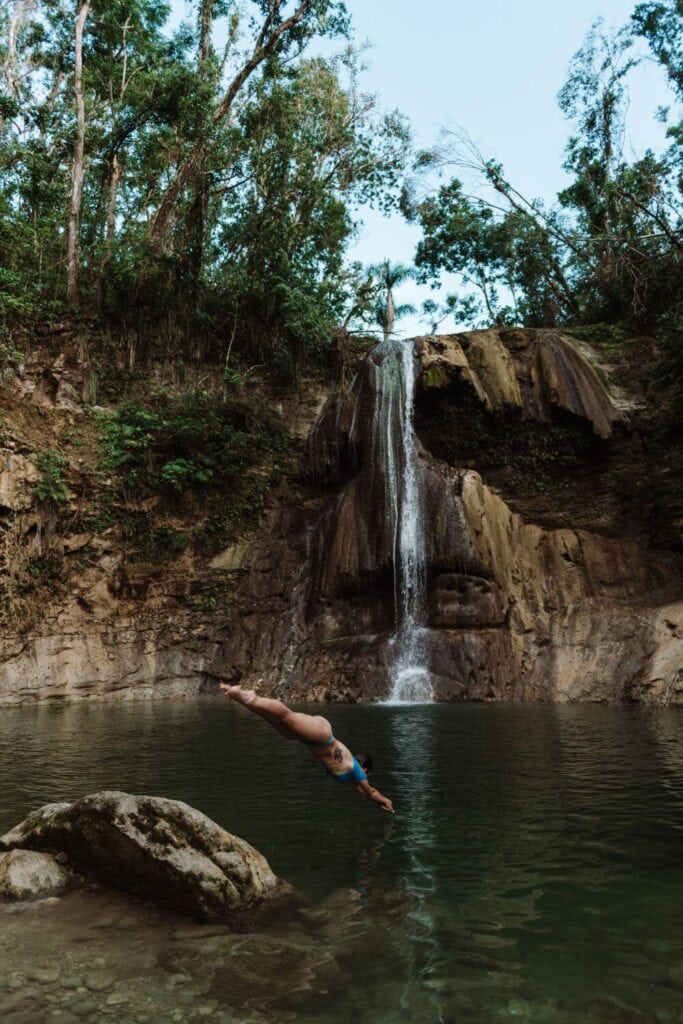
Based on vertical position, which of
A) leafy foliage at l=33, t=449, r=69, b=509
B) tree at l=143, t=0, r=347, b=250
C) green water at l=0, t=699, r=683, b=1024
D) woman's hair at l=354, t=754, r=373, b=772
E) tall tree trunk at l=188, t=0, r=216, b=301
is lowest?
green water at l=0, t=699, r=683, b=1024

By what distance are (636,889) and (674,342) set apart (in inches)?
789

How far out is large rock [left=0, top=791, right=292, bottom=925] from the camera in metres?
3.91

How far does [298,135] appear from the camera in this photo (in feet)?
91.2

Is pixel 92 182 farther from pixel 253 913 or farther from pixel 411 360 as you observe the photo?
pixel 253 913

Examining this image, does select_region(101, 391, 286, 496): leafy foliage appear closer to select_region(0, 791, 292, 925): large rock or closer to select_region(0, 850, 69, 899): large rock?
select_region(0, 850, 69, 899): large rock

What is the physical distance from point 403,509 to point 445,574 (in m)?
2.52

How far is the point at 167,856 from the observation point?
397 centimetres

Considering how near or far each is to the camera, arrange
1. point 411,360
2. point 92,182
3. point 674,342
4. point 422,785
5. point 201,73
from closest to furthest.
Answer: point 422,785
point 674,342
point 411,360
point 201,73
point 92,182

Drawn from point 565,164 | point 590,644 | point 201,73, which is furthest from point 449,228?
point 590,644

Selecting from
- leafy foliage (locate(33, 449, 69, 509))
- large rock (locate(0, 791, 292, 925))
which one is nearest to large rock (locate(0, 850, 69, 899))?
large rock (locate(0, 791, 292, 925))

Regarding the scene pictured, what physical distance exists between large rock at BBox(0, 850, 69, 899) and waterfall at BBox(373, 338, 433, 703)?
11.8 metres

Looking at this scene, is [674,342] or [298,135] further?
[298,135]

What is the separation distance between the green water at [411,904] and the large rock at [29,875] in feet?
0.79

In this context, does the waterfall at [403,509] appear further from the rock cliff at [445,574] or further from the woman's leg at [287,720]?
the woman's leg at [287,720]
